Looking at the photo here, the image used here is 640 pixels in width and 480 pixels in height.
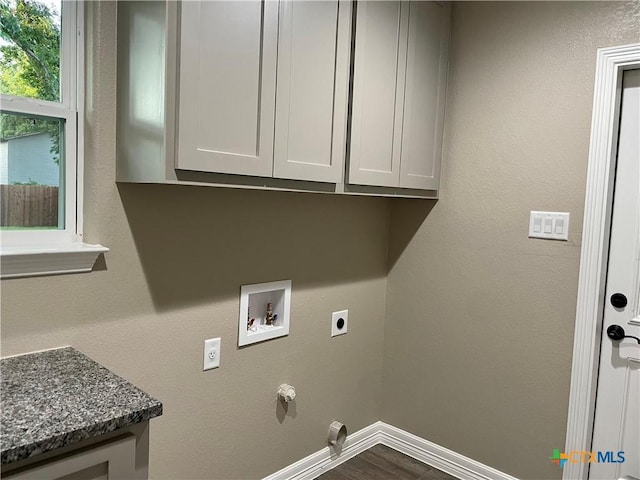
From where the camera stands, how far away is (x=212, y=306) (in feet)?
6.33

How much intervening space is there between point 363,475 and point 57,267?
5.60 feet

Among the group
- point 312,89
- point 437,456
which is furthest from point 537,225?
point 437,456

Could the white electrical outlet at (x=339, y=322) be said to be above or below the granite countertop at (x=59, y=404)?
below

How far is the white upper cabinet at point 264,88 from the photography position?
4.76 feet

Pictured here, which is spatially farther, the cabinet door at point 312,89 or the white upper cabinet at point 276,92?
the cabinet door at point 312,89

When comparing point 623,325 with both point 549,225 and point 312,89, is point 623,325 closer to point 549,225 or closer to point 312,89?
point 549,225

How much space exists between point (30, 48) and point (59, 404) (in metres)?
1.02

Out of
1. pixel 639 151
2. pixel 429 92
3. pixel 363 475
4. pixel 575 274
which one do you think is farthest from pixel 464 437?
pixel 429 92

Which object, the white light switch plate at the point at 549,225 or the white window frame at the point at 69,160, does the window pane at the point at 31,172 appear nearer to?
the white window frame at the point at 69,160

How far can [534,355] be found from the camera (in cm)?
222

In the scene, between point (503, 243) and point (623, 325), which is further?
point (503, 243)

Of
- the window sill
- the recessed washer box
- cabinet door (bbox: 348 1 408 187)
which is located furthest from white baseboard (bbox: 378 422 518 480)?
the window sill
